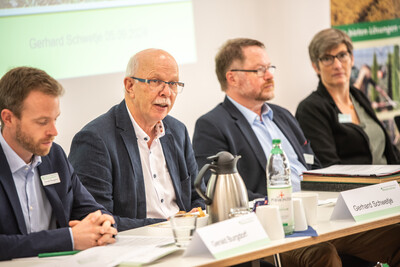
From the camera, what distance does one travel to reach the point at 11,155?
2.31 meters

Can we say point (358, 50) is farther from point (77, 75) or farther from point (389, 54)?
point (77, 75)

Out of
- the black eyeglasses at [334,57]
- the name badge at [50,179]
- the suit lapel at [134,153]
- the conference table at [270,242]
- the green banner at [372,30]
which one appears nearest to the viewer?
the conference table at [270,242]

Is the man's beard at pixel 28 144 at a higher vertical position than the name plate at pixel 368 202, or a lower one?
higher

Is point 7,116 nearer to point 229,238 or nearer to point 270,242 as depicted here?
point 229,238

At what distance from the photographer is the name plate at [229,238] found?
1858mm

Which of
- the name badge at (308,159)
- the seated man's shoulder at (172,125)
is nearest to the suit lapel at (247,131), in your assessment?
the name badge at (308,159)

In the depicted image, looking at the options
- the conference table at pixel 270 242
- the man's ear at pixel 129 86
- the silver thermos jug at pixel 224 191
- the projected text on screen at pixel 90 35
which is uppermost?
the projected text on screen at pixel 90 35

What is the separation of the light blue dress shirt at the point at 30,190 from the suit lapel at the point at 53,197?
0.09ft

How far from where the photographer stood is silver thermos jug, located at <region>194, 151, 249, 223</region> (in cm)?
216

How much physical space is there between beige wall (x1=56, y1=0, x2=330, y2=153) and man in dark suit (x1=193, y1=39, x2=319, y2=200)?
784 millimetres

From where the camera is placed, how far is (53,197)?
2400 mm

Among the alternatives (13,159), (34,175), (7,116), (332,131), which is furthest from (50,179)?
(332,131)

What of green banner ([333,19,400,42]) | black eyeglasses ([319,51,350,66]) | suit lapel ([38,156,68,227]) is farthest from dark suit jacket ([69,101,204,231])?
green banner ([333,19,400,42])

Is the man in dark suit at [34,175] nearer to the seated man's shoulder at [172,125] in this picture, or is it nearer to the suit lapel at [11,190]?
the suit lapel at [11,190]
